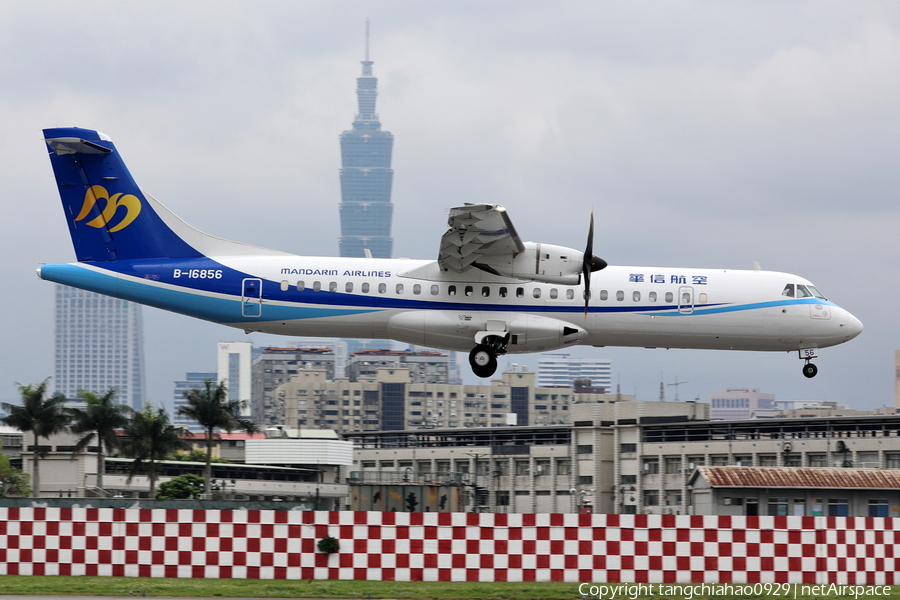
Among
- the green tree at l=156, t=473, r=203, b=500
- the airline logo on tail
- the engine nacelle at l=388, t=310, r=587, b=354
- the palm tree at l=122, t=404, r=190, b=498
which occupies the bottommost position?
the green tree at l=156, t=473, r=203, b=500

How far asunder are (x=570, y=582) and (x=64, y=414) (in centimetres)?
5210

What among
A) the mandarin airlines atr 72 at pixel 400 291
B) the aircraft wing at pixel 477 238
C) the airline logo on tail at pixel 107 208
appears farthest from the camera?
the airline logo on tail at pixel 107 208

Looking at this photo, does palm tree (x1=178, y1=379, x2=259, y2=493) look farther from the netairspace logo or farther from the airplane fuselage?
the netairspace logo

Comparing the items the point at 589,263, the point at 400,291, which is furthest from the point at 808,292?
the point at 400,291

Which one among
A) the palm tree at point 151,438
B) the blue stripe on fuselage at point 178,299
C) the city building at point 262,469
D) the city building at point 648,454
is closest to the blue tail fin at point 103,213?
the blue stripe on fuselage at point 178,299

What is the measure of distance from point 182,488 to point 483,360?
141ft

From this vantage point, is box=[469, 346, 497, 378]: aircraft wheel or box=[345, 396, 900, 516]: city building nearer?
box=[469, 346, 497, 378]: aircraft wheel

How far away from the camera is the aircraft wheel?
2644 cm

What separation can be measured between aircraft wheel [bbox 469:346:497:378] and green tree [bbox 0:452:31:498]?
39871 mm

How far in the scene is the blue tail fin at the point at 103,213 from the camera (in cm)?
2731

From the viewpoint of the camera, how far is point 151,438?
62719 mm

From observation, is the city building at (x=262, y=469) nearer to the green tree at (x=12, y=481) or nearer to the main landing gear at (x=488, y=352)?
the green tree at (x=12, y=481)

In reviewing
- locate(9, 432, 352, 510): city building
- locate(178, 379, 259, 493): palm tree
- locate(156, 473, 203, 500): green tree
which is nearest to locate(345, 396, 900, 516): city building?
locate(9, 432, 352, 510): city building

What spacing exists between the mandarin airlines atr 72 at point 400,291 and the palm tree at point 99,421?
3714 cm
